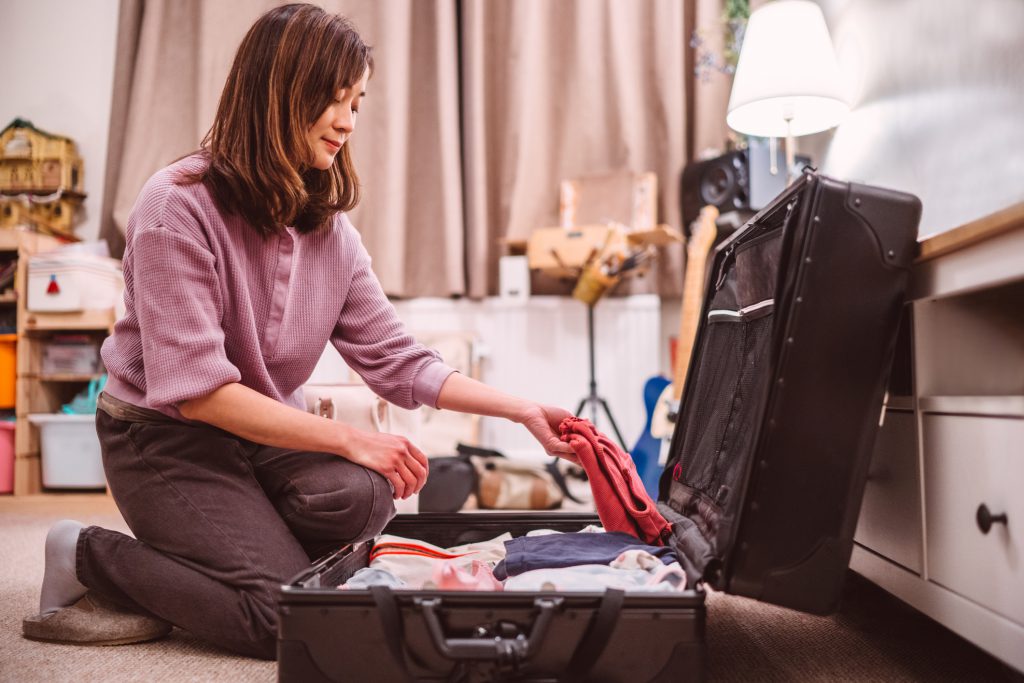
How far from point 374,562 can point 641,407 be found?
2.12m

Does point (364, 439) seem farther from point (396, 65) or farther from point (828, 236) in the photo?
point (396, 65)

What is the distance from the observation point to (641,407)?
3033mm

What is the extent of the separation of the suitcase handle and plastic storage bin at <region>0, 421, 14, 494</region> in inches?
107

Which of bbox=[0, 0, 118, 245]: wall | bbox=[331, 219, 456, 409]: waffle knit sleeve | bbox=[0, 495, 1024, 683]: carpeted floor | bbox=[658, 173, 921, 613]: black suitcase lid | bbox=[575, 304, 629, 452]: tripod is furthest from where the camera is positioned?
bbox=[0, 0, 118, 245]: wall

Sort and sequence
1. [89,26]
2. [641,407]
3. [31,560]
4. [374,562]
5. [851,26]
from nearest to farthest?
1. [374,562]
2. [31,560]
3. [851,26]
4. [641,407]
5. [89,26]

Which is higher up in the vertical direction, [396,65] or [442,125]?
[396,65]

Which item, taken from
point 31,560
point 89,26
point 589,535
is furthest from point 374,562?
point 89,26

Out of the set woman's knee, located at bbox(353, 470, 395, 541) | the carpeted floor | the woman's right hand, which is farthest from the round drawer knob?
woman's knee, located at bbox(353, 470, 395, 541)

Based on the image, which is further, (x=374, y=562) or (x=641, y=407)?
(x=641, y=407)

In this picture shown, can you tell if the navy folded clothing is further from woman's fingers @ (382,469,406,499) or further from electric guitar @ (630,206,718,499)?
electric guitar @ (630,206,718,499)

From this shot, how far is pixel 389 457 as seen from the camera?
1.05 metres

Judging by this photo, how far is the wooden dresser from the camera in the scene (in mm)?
765

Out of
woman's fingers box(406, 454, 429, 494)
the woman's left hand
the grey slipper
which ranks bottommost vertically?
the grey slipper

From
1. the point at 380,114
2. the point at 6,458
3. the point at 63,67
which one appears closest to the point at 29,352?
the point at 6,458
